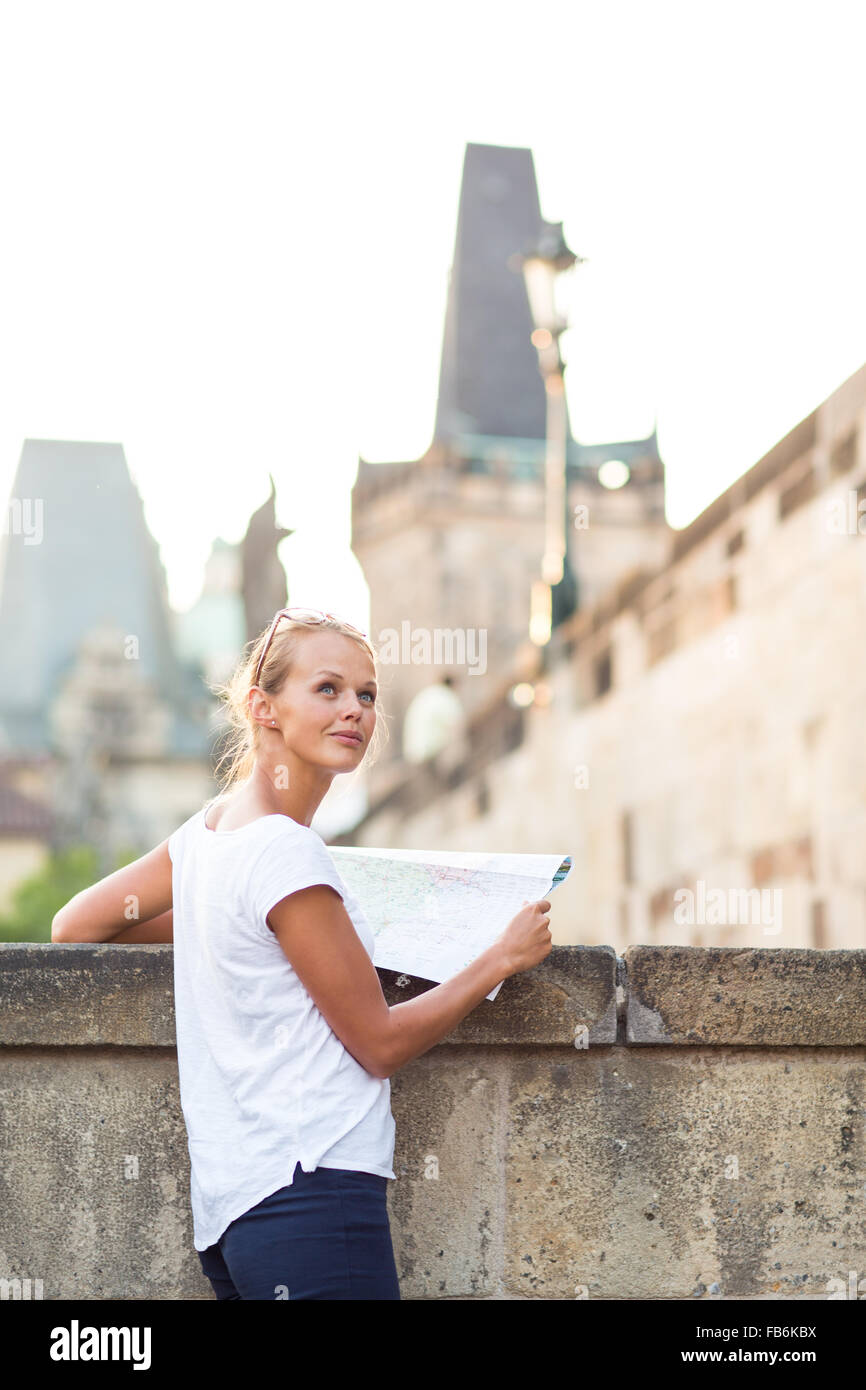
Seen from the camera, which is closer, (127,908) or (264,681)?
(264,681)

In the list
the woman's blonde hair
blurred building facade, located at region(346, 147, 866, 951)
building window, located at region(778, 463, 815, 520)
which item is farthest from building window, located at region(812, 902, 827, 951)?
the woman's blonde hair

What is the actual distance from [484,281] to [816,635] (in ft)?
134

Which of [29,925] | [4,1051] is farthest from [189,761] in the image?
[4,1051]

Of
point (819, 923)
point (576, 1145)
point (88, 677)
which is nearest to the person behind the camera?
point (576, 1145)

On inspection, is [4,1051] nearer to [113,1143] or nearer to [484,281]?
[113,1143]

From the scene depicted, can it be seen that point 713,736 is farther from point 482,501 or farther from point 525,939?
point 482,501

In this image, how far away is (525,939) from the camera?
2500mm

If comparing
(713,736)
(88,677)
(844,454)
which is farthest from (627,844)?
(88,677)

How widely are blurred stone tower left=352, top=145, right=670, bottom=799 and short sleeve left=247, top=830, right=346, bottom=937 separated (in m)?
36.2

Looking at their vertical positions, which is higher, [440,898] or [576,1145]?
[440,898]

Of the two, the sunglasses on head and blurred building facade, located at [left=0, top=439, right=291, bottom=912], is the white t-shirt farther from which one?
blurred building facade, located at [left=0, top=439, right=291, bottom=912]

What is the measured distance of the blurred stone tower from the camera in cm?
4275

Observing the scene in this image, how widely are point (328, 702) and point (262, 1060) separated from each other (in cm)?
58
